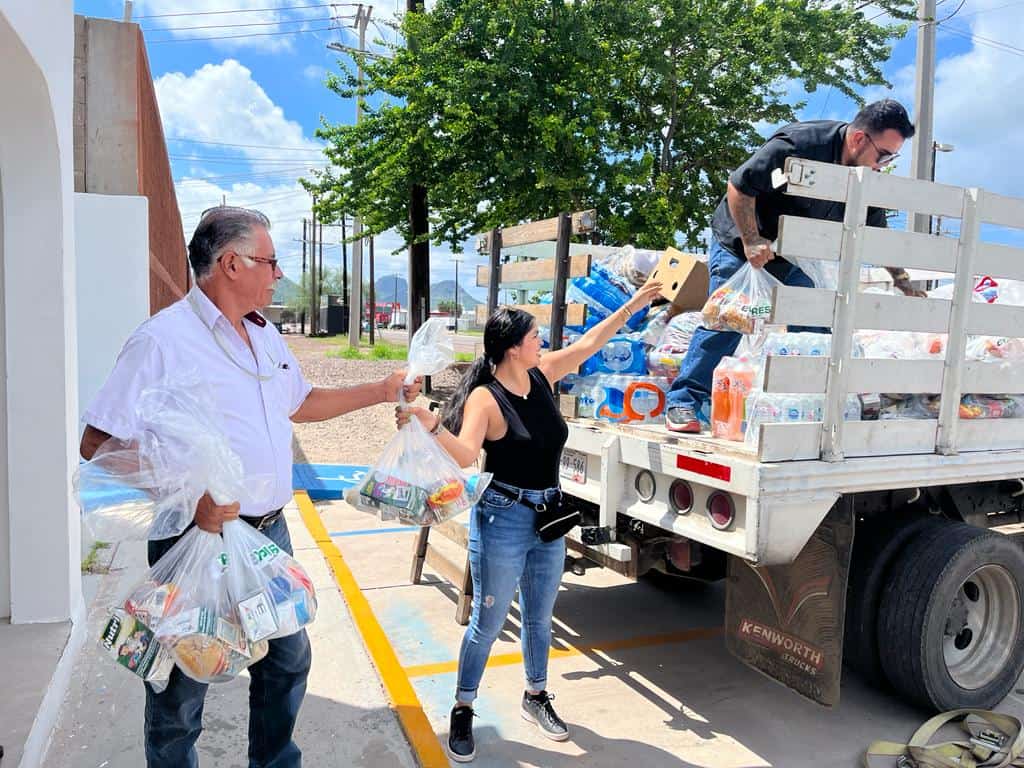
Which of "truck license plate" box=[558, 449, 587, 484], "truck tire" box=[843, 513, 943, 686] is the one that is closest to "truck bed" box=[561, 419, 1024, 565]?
"truck license plate" box=[558, 449, 587, 484]

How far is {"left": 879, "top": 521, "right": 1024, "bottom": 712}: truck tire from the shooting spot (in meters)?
3.40

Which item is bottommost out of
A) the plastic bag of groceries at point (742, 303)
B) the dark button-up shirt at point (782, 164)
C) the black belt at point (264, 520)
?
the black belt at point (264, 520)

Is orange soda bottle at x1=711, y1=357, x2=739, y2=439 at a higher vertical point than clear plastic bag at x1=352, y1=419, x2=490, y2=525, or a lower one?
higher

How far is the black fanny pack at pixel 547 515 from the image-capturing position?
306 cm

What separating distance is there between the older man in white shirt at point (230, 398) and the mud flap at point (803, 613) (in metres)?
1.89

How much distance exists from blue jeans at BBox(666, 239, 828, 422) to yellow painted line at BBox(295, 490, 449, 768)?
6.23 feet

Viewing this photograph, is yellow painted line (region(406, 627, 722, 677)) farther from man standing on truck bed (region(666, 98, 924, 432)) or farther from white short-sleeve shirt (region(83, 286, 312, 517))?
white short-sleeve shirt (region(83, 286, 312, 517))

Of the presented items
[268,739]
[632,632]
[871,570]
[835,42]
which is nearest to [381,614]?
[632,632]

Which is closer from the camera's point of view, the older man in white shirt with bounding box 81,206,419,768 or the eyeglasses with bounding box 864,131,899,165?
the older man in white shirt with bounding box 81,206,419,768

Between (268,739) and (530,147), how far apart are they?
12.2 m

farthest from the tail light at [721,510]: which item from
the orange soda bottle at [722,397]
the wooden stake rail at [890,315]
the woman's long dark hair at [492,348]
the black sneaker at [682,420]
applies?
the woman's long dark hair at [492,348]

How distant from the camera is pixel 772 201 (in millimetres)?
3838

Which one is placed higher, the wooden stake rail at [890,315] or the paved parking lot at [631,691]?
the wooden stake rail at [890,315]

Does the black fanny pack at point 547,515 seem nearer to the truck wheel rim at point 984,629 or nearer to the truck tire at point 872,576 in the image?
the truck tire at point 872,576
